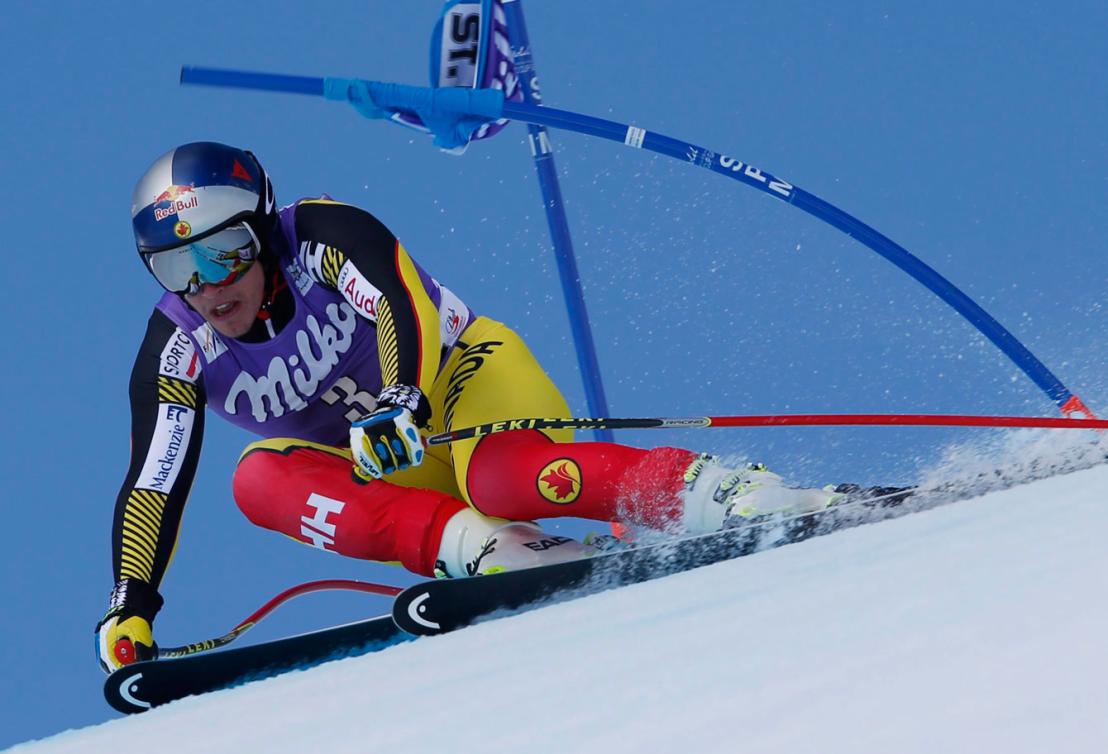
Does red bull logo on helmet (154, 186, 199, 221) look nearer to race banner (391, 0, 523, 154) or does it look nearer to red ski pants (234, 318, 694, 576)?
red ski pants (234, 318, 694, 576)

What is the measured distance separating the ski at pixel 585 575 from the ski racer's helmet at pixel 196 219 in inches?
31.8

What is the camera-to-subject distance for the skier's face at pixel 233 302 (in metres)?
2.65

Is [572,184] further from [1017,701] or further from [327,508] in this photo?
[1017,701]

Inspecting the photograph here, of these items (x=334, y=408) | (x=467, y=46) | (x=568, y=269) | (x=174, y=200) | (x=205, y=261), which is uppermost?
(x=467, y=46)

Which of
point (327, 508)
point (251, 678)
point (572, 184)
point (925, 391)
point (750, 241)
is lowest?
point (251, 678)

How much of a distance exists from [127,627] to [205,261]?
2.34 feet

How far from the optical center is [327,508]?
282 cm

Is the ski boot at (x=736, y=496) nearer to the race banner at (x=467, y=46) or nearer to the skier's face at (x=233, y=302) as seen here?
the skier's face at (x=233, y=302)

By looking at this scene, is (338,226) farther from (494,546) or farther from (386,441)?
(494,546)

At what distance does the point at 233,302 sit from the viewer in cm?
268

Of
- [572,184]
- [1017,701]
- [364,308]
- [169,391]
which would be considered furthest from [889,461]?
[1017,701]

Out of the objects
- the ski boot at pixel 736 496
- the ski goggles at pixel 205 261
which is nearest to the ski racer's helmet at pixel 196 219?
the ski goggles at pixel 205 261

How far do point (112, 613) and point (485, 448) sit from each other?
78cm

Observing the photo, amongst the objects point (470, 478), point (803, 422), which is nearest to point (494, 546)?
point (470, 478)
